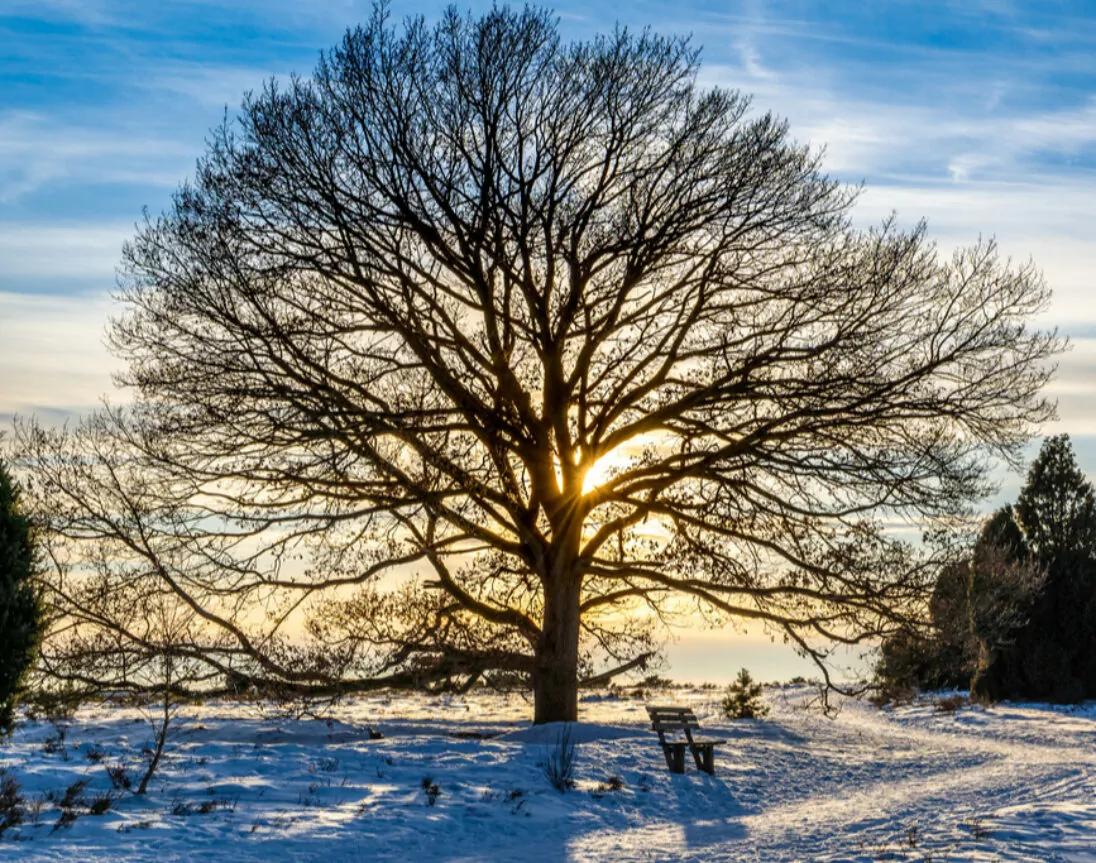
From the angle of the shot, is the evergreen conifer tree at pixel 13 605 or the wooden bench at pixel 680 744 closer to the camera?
the evergreen conifer tree at pixel 13 605

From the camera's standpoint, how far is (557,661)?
61.1 feet

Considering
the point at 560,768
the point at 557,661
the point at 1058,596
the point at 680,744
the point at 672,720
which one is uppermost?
the point at 1058,596

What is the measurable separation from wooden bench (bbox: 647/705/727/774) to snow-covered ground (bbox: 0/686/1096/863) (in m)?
0.23

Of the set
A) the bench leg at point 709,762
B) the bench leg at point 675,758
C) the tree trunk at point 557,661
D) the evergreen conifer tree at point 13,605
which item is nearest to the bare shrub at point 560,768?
A: the bench leg at point 675,758

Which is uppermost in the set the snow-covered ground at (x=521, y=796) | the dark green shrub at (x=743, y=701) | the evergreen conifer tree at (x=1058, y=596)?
the evergreen conifer tree at (x=1058, y=596)

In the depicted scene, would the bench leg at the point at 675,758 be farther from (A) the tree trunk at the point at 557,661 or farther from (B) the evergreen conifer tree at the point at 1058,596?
(B) the evergreen conifer tree at the point at 1058,596

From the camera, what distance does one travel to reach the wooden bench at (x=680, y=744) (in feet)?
50.9

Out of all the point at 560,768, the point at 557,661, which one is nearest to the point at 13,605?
the point at 560,768

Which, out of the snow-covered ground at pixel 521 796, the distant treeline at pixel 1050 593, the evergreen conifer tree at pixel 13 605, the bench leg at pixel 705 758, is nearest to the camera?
the snow-covered ground at pixel 521 796

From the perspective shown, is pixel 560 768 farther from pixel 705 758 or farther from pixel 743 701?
pixel 743 701

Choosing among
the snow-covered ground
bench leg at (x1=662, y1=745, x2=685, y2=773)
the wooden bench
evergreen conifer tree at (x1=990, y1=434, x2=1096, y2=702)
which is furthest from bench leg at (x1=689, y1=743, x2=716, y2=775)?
evergreen conifer tree at (x1=990, y1=434, x2=1096, y2=702)

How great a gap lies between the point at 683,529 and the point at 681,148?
675cm

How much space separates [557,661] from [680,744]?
11.9 feet

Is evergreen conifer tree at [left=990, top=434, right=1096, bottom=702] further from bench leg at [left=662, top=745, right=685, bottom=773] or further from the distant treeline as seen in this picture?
bench leg at [left=662, top=745, right=685, bottom=773]
